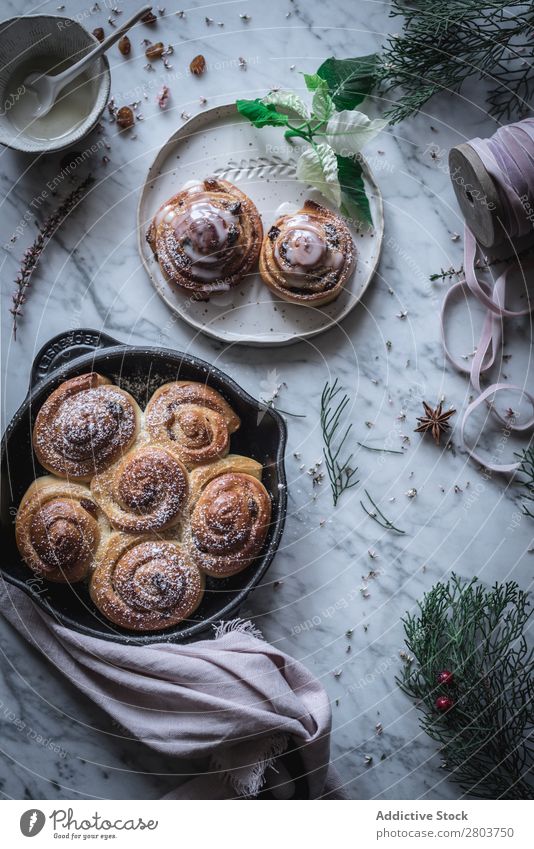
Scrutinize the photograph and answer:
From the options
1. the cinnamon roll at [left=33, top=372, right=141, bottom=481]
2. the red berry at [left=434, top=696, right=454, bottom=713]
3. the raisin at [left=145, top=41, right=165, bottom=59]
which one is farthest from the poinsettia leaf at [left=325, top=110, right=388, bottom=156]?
the red berry at [left=434, top=696, right=454, bottom=713]

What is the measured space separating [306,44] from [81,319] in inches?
39.9

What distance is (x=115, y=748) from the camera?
2.08m

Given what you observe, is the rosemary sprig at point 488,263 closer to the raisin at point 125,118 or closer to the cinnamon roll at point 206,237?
the cinnamon roll at point 206,237

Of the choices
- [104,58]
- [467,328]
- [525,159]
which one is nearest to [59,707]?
[467,328]

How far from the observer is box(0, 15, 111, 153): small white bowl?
2.04 m

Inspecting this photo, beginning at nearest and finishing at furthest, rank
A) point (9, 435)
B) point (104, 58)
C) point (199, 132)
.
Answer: point (9, 435) < point (104, 58) < point (199, 132)

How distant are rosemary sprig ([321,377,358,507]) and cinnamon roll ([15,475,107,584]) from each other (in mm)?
635

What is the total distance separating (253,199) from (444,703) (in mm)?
1458

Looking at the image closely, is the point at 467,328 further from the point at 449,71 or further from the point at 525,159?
the point at 449,71

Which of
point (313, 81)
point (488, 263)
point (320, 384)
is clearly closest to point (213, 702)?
point (320, 384)

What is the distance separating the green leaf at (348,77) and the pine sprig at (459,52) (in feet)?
0.12

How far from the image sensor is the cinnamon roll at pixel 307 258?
208 cm
